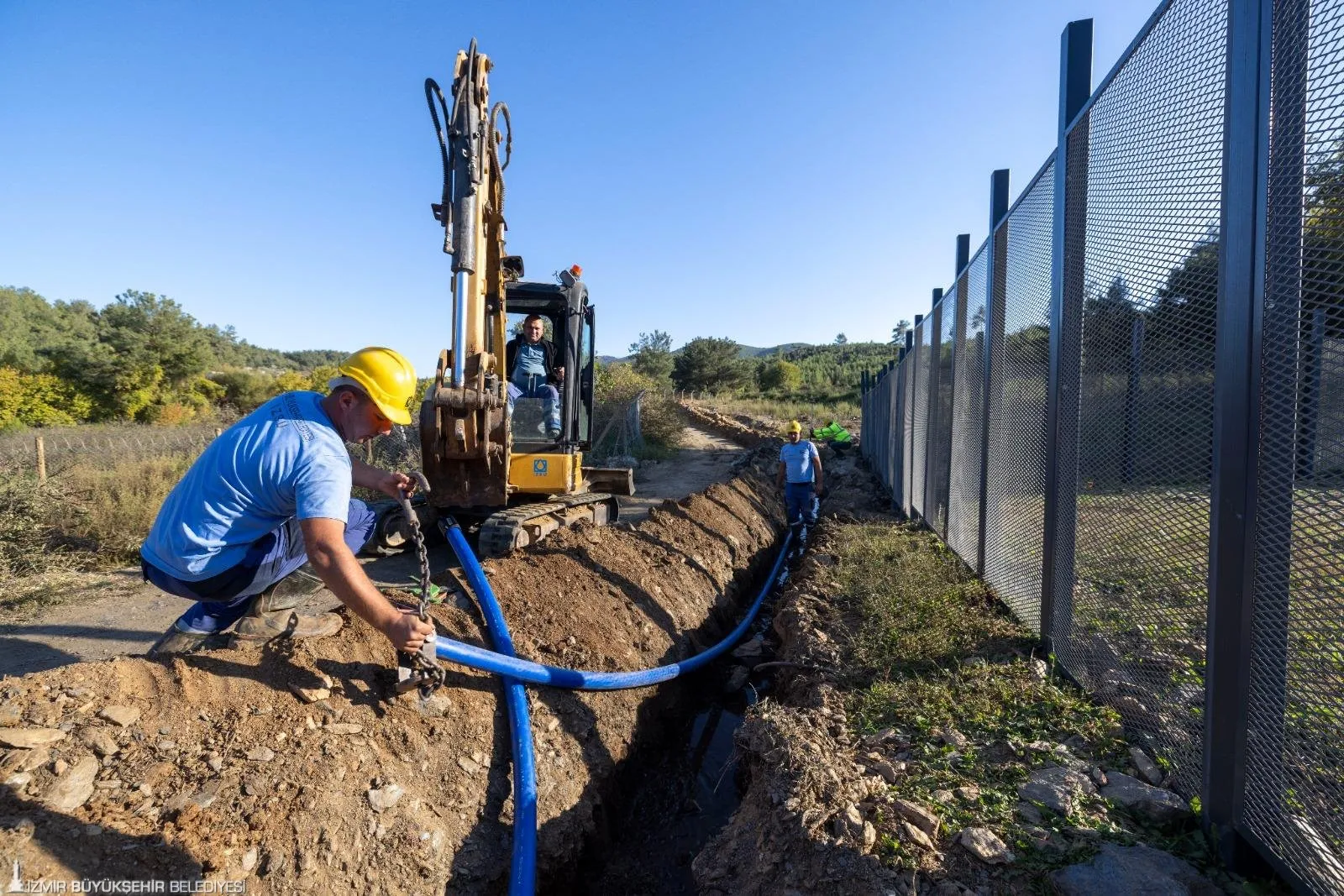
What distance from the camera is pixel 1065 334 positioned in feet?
11.3

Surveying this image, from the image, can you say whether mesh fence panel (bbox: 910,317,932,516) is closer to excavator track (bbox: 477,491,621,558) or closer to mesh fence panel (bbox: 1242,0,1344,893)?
excavator track (bbox: 477,491,621,558)

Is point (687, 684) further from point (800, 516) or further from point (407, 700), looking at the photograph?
point (800, 516)

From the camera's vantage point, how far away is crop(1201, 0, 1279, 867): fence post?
179 cm

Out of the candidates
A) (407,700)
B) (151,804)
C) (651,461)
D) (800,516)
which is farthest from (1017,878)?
(651,461)

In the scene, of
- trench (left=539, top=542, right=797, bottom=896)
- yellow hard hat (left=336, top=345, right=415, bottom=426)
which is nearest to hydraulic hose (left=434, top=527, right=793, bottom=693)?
trench (left=539, top=542, right=797, bottom=896)

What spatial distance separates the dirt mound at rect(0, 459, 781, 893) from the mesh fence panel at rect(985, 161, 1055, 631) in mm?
2530

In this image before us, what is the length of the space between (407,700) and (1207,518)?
3214 mm

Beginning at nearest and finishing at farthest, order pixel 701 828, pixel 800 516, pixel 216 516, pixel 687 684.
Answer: pixel 216 516 → pixel 701 828 → pixel 687 684 → pixel 800 516

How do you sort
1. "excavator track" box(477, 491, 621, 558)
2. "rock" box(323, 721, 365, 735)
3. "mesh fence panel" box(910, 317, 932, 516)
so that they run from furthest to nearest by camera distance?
"mesh fence panel" box(910, 317, 932, 516) → "excavator track" box(477, 491, 621, 558) → "rock" box(323, 721, 365, 735)

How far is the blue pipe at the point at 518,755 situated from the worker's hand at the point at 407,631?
848 millimetres

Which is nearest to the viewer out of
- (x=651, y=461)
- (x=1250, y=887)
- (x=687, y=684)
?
(x=1250, y=887)

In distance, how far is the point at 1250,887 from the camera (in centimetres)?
188


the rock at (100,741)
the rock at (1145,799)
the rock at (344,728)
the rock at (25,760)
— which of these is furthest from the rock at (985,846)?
the rock at (25,760)

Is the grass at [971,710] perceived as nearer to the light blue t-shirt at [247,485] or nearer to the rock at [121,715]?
the light blue t-shirt at [247,485]
